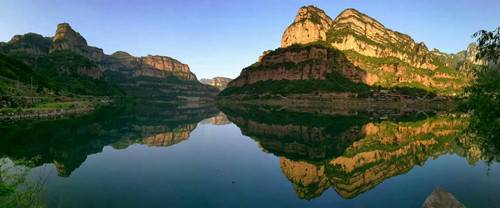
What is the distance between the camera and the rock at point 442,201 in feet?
75.6

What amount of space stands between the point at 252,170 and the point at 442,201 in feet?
92.4

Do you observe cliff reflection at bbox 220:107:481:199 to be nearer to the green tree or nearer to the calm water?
the calm water

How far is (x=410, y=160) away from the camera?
2194 inches

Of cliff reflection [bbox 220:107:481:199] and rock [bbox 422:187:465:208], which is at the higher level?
rock [bbox 422:187:465:208]

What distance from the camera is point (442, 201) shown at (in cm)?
2355

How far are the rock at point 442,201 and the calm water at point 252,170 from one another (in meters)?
6.51

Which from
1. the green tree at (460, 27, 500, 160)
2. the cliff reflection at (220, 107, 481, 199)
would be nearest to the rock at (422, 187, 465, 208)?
the green tree at (460, 27, 500, 160)

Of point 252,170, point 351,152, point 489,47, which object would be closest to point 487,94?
point 489,47

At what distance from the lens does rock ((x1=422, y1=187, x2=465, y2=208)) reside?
2303 centimetres

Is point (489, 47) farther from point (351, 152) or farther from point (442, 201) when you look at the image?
point (351, 152)

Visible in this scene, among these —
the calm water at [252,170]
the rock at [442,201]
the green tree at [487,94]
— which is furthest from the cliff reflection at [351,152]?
the rock at [442,201]

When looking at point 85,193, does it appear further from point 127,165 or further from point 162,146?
point 162,146

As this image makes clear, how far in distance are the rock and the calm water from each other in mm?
6505

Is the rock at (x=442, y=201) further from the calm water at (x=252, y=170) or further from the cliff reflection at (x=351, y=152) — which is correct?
the cliff reflection at (x=351, y=152)
